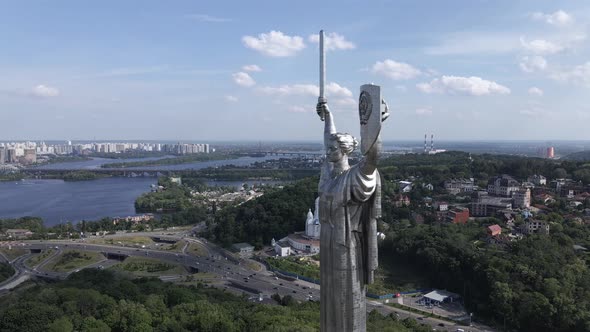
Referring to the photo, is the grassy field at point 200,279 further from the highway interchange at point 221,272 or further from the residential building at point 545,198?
the residential building at point 545,198

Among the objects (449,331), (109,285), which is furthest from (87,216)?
(449,331)

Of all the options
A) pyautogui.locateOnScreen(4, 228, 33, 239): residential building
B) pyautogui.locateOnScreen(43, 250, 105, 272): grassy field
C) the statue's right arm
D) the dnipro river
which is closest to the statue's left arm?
the statue's right arm

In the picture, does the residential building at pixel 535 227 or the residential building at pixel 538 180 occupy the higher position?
the residential building at pixel 538 180

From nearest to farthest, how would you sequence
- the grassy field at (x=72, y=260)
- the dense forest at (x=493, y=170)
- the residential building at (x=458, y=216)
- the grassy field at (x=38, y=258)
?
the grassy field at (x=72, y=260), the grassy field at (x=38, y=258), the residential building at (x=458, y=216), the dense forest at (x=493, y=170)

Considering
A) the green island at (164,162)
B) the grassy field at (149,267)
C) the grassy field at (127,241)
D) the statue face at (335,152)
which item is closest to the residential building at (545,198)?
the grassy field at (149,267)

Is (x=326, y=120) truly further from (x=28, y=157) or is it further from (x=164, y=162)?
(x=28, y=157)

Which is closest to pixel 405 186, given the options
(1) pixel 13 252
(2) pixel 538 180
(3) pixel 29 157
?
(2) pixel 538 180

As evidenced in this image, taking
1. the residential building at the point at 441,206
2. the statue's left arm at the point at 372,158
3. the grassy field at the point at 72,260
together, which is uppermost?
the statue's left arm at the point at 372,158
